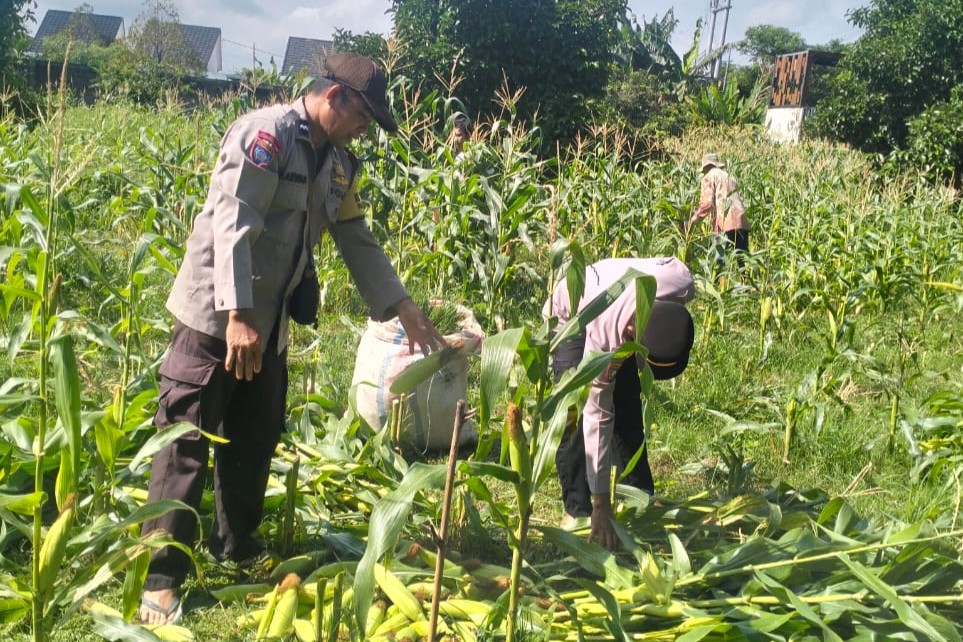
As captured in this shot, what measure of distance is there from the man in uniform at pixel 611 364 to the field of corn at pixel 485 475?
0.20 metres

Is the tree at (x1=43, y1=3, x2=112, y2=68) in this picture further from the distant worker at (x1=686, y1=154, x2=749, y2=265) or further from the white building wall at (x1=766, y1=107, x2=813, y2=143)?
the distant worker at (x1=686, y1=154, x2=749, y2=265)

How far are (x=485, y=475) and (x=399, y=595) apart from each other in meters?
0.64

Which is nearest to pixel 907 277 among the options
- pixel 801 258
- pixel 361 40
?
pixel 801 258

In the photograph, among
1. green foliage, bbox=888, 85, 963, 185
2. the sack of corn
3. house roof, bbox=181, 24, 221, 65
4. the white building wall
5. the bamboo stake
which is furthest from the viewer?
house roof, bbox=181, 24, 221, 65

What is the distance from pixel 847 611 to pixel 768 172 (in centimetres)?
899

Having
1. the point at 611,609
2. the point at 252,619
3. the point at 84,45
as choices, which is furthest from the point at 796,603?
the point at 84,45

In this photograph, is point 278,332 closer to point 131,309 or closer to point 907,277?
point 131,309

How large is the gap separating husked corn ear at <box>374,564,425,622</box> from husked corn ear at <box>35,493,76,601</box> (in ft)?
2.74

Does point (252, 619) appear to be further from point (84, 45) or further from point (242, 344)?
point (84, 45)

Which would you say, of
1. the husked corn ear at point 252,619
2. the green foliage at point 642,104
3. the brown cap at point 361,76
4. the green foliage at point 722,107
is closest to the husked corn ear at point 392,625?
the husked corn ear at point 252,619

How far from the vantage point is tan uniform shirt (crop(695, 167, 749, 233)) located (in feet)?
25.2

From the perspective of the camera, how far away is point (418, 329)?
3.07m

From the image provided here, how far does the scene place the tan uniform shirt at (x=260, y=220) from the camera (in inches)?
98.7

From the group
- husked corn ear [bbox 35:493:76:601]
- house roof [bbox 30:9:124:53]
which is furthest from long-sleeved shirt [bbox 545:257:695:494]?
house roof [bbox 30:9:124:53]
